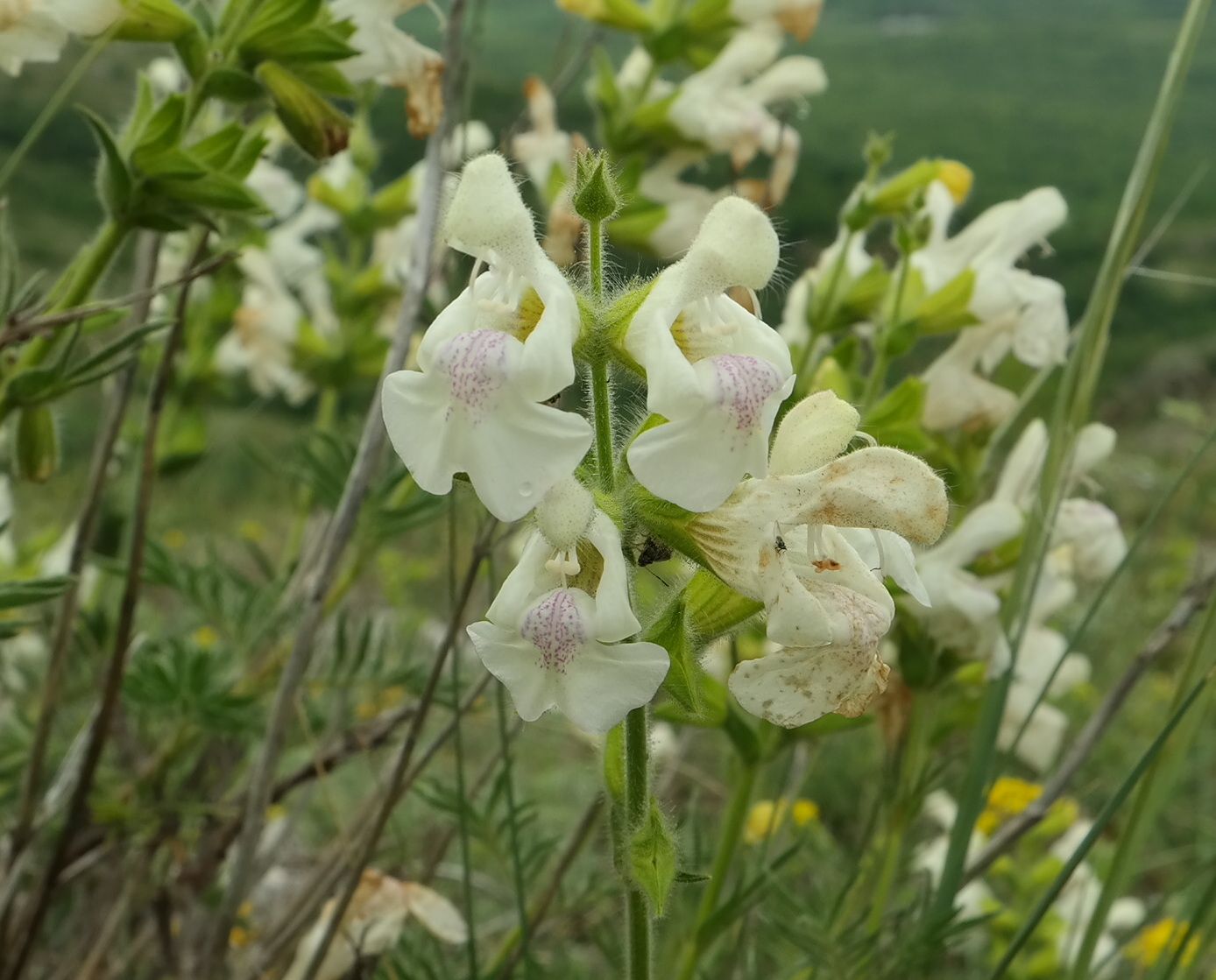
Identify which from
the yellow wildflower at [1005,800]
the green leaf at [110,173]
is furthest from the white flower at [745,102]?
the yellow wildflower at [1005,800]

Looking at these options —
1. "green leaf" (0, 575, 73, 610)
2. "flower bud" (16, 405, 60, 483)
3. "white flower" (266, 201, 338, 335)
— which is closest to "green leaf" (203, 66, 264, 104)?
"flower bud" (16, 405, 60, 483)

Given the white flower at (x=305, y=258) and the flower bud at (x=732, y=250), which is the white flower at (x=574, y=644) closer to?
the flower bud at (x=732, y=250)

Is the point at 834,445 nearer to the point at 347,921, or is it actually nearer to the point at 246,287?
the point at 347,921

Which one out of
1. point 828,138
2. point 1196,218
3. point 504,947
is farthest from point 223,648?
point 828,138

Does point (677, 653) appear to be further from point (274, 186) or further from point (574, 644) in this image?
point (274, 186)

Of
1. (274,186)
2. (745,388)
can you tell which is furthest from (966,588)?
(274,186)

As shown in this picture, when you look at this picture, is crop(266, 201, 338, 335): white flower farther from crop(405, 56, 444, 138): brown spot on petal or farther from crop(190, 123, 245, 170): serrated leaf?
crop(190, 123, 245, 170): serrated leaf
